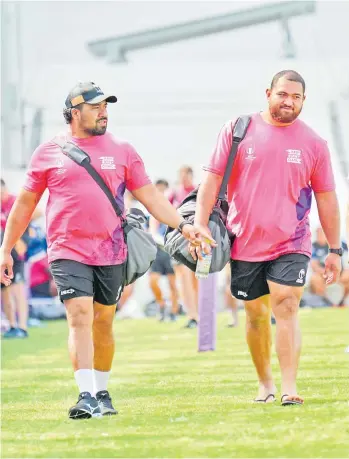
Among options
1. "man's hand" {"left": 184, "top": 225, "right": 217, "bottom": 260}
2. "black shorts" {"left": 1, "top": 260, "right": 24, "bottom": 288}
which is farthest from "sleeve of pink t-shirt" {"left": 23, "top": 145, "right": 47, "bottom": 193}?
"black shorts" {"left": 1, "top": 260, "right": 24, "bottom": 288}

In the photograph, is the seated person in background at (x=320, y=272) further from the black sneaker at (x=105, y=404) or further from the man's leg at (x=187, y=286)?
the black sneaker at (x=105, y=404)

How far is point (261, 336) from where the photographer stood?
375 inches

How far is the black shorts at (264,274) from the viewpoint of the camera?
30.3ft

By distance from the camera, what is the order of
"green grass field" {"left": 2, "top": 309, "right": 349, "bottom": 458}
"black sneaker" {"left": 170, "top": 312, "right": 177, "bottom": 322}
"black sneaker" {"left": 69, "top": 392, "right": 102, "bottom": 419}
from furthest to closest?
"black sneaker" {"left": 170, "top": 312, "right": 177, "bottom": 322} < "black sneaker" {"left": 69, "top": 392, "right": 102, "bottom": 419} < "green grass field" {"left": 2, "top": 309, "right": 349, "bottom": 458}

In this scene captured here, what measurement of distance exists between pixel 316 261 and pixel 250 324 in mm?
14723

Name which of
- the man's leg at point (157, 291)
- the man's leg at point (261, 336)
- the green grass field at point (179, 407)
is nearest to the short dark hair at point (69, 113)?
the man's leg at point (261, 336)

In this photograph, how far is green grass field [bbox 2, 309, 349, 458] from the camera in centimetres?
743

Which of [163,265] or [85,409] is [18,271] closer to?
[163,265]

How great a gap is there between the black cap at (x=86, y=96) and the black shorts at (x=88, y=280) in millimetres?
1025

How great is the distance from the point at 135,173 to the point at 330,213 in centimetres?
132

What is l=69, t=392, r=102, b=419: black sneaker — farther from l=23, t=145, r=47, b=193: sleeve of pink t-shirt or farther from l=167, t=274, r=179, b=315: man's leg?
l=167, t=274, r=179, b=315: man's leg

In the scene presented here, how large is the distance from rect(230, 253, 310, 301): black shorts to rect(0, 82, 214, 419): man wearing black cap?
1.42 feet

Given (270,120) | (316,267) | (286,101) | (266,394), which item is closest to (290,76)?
(286,101)

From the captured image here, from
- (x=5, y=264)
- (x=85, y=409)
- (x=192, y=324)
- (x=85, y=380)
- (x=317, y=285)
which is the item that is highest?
(x=5, y=264)
